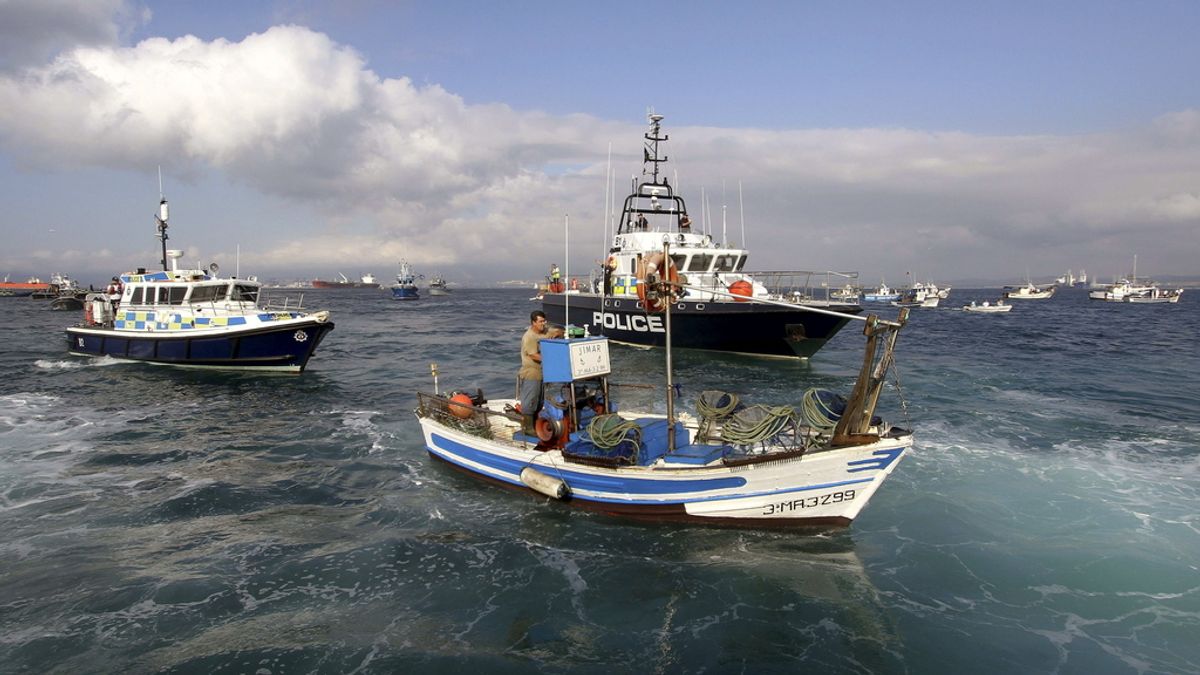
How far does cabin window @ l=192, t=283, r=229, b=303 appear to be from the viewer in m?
25.0

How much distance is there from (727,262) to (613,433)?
2239 centimetres

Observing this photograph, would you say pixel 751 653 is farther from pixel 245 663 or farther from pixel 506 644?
pixel 245 663

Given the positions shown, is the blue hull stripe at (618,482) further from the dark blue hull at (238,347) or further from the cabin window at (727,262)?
the cabin window at (727,262)

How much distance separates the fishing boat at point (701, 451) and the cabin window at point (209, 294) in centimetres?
1822

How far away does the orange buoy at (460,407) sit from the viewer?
40.8 ft

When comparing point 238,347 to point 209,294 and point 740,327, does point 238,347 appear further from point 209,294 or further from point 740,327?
point 740,327

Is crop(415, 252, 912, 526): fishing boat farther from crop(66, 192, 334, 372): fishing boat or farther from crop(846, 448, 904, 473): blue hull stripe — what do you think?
crop(66, 192, 334, 372): fishing boat

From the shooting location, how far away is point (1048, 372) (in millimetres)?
26391

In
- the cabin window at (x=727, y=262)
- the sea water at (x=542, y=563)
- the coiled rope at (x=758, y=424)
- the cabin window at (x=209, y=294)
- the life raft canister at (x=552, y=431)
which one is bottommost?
the sea water at (x=542, y=563)

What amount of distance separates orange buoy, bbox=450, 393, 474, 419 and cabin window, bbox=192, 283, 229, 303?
17.1 metres

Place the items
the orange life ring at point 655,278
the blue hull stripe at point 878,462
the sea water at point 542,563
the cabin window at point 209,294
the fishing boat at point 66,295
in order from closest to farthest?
the sea water at point 542,563 < the blue hull stripe at point 878,462 < the orange life ring at point 655,278 < the cabin window at point 209,294 < the fishing boat at point 66,295

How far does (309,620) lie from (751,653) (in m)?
5.10

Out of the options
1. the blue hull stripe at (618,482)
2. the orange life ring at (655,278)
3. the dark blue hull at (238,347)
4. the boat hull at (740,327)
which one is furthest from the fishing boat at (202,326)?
the orange life ring at (655,278)

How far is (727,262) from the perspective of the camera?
31.1 m
